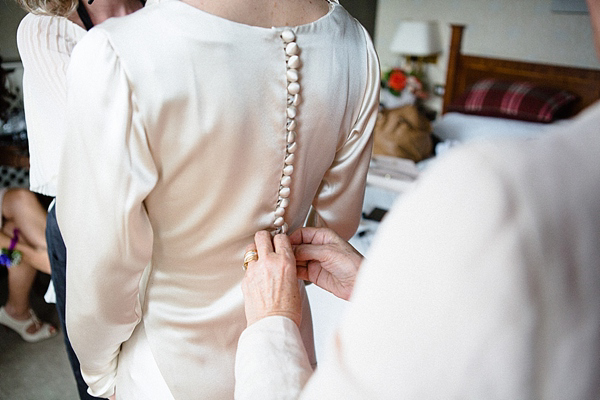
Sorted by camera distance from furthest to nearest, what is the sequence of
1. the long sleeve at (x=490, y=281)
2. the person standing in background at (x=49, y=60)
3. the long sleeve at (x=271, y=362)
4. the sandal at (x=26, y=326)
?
1. the sandal at (x=26, y=326)
2. the person standing in background at (x=49, y=60)
3. the long sleeve at (x=271, y=362)
4. the long sleeve at (x=490, y=281)

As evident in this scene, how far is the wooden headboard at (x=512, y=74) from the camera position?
10.5 feet

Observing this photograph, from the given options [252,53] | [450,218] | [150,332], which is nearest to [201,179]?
[252,53]

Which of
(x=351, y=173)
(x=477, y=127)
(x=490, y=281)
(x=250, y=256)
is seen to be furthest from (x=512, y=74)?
(x=490, y=281)

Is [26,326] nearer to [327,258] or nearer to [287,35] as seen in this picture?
[327,258]

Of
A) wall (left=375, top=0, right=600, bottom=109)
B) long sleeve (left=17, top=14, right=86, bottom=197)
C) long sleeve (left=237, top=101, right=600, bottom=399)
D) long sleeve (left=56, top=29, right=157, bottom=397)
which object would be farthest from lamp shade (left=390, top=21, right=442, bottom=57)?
long sleeve (left=237, top=101, right=600, bottom=399)

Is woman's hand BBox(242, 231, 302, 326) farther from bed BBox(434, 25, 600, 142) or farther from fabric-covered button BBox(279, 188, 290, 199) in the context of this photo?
bed BBox(434, 25, 600, 142)

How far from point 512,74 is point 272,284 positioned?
10.9 feet

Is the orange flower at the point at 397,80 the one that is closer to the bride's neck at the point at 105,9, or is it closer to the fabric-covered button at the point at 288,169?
the bride's neck at the point at 105,9

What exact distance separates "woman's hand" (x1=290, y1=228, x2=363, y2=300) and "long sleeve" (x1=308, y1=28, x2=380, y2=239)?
0.10 metres

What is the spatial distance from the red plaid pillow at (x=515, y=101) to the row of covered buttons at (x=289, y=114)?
282 cm

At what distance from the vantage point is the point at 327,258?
0.78m

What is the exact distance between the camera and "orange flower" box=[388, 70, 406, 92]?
3727 mm

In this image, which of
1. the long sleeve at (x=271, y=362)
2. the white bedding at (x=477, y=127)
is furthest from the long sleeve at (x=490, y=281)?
the white bedding at (x=477, y=127)

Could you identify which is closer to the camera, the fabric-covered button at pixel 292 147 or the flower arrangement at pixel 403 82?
the fabric-covered button at pixel 292 147
